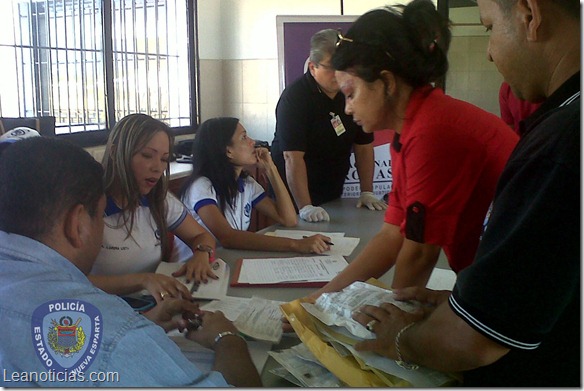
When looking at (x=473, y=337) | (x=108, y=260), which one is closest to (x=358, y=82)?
(x=473, y=337)

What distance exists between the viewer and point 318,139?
2393 millimetres

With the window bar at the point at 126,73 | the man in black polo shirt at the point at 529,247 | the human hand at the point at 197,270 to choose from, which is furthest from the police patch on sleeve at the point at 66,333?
the window bar at the point at 126,73

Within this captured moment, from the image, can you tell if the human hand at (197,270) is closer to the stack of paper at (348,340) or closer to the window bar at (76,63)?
the stack of paper at (348,340)

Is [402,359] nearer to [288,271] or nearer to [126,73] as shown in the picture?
[288,271]

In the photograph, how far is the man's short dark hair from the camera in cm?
75

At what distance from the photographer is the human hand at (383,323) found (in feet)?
2.46

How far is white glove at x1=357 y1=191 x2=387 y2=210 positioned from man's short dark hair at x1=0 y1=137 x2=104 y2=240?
5.30 ft

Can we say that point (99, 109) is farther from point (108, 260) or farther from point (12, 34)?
point (108, 260)

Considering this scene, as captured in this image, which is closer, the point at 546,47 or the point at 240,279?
the point at 546,47

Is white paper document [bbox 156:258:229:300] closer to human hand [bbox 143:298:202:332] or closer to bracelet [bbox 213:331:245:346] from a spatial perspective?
human hand [bbox 143:298:202:332]

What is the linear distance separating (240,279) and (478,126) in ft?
2.25

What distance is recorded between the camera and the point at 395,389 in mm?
744

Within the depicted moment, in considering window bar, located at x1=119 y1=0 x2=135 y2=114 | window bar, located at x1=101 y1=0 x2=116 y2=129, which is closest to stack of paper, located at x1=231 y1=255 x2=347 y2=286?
window bar, located at x1=101 y1=0 x2=116 y2=129

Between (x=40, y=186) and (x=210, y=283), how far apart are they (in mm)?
656
